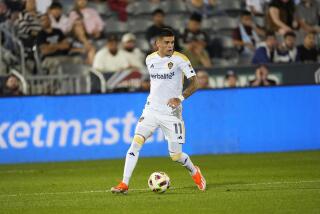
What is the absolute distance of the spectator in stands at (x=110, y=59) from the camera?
2209 centimetres

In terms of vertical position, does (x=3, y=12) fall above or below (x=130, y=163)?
above

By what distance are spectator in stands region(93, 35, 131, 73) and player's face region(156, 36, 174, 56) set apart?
9261mm

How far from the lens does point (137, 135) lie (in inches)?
500

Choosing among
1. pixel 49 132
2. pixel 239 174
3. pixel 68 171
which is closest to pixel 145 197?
pixel 239 174

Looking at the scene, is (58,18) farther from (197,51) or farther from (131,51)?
(197,51)

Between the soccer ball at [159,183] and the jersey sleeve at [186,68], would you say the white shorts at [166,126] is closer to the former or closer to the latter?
the soccer ball at [159,183]

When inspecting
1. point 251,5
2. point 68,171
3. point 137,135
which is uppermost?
point 251,5

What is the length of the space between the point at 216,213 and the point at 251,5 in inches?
629

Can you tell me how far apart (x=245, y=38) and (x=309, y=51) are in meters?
1.78

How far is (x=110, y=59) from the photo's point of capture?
22203 mm

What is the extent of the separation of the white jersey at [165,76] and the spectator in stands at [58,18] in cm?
1068

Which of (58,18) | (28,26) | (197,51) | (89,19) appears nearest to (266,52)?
(197,51)

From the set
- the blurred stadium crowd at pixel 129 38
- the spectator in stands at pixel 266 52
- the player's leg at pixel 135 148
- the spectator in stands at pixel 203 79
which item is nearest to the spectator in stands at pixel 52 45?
the blurred stadium crowd at pixel 129 38

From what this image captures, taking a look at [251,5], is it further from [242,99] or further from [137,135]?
[137,135]
